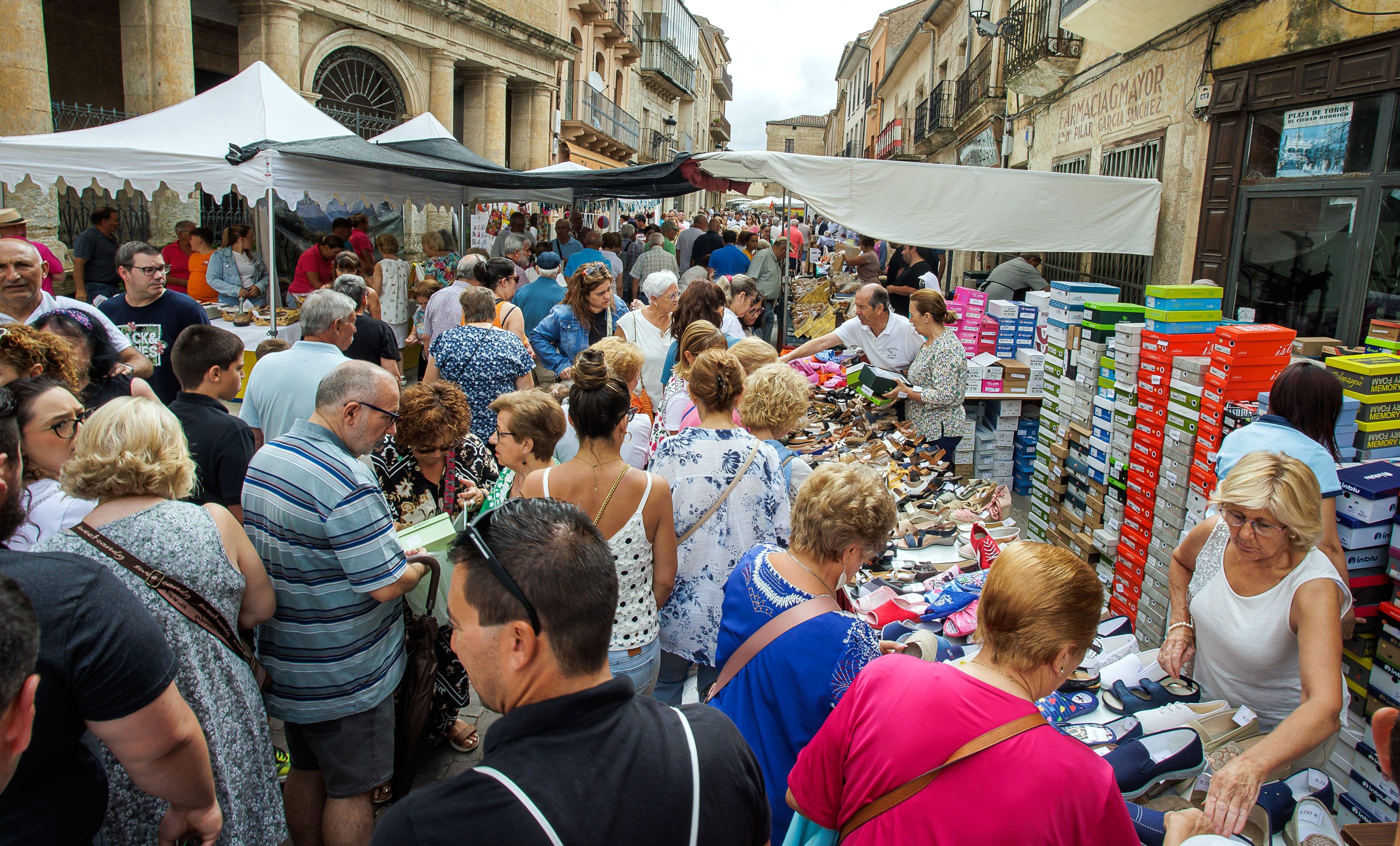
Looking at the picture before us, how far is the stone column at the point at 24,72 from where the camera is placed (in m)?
8.34

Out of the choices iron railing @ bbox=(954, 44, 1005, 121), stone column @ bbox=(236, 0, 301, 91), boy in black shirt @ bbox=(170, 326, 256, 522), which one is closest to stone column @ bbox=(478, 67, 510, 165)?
stone column @ bbox=(236, 0, 301, 91)

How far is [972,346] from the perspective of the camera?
Answer: 6824 mm

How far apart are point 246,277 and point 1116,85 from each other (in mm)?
10839

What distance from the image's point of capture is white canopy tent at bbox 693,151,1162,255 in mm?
6840

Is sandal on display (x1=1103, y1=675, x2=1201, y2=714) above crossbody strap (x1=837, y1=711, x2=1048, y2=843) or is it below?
below

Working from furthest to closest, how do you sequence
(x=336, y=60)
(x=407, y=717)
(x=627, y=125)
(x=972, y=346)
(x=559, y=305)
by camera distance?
(x=627, y=125) → (x=336, y=60) → (x=972, y=346) → (x=559, y=305) → (x=407, y=717)

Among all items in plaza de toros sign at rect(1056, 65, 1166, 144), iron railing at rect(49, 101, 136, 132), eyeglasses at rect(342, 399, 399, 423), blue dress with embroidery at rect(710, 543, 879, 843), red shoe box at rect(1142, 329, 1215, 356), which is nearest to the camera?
blue dress with embroidery at rect(710, 543, 879, 843)

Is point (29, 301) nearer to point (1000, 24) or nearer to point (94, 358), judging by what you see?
point (94, 358)

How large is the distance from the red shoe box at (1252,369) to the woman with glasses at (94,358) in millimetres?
4853

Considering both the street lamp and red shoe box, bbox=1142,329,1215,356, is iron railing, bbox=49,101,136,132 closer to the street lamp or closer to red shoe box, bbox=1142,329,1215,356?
the street lamp

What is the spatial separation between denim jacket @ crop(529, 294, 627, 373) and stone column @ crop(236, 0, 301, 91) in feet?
30.6

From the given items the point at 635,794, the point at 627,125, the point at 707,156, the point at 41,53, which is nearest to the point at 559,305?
the point at 707,156

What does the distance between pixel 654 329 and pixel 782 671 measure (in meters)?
3.81

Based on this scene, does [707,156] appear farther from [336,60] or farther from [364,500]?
[336,60]
